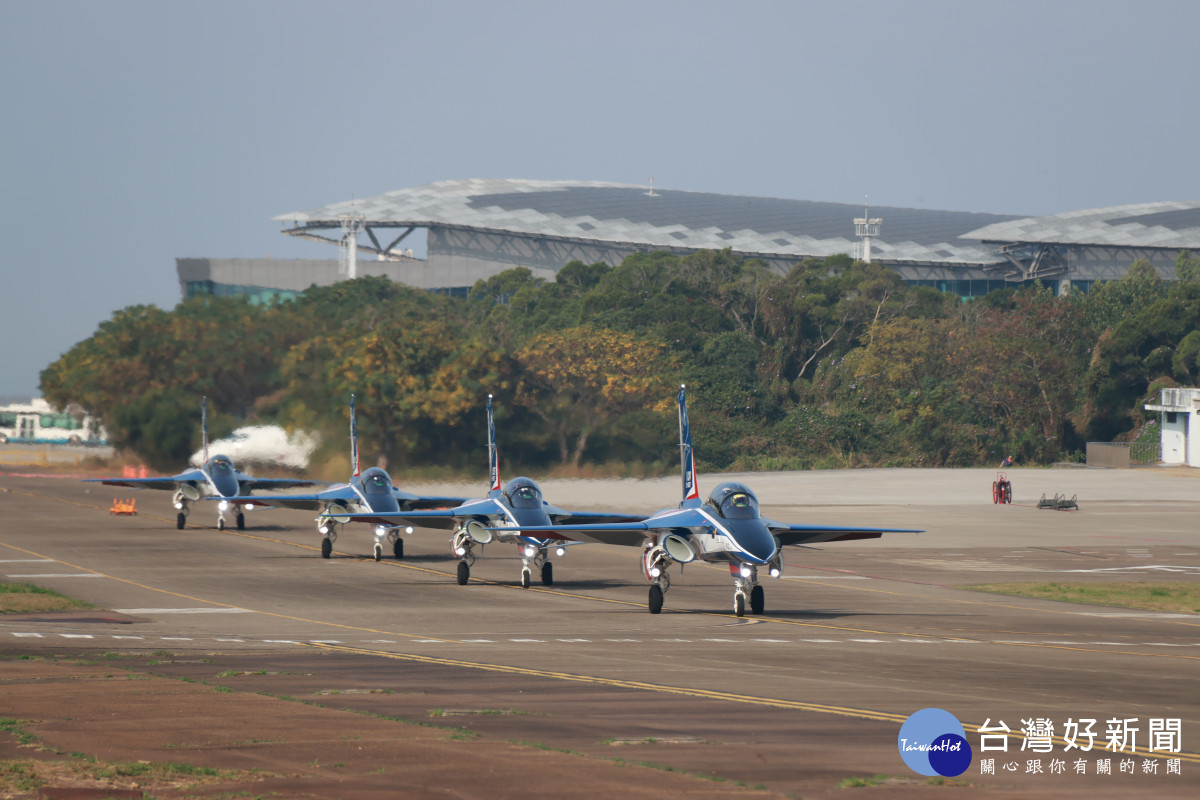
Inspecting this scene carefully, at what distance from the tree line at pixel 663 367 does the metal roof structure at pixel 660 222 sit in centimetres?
2768

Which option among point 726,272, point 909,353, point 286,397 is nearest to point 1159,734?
point 286,397

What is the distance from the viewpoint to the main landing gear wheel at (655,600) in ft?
110

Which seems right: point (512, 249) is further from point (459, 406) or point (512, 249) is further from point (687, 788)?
point (687, 788)

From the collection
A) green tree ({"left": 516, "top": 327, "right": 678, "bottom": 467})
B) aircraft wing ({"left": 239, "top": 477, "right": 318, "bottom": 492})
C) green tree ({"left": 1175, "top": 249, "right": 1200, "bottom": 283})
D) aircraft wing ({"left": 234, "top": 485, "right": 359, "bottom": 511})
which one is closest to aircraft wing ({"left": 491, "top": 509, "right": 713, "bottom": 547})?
aircraft wing ({"left": 234, "top": 485, "right": 359, "bottom": 511})

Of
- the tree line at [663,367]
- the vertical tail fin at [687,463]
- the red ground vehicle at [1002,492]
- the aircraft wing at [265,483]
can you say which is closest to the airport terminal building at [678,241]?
the tree line at [663,367]

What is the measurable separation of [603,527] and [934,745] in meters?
19.6

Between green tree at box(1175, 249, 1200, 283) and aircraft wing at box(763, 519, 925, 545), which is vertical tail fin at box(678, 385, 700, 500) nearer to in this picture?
aircraft wing at box(763, 519, 925, 545)

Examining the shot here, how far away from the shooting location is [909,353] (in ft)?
367

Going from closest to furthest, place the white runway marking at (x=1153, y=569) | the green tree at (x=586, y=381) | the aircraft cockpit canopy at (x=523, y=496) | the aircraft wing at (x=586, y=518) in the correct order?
the aircraft wing at (x=586, y=518), the aircraft cockpit canopy at (x=523, y=496), the white runway marking at (x=1153, y=569), the green tree at (x=586, y=381)

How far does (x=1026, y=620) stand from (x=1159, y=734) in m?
17.1

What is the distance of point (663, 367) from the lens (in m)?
102

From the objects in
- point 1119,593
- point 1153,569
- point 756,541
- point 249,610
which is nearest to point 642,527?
point 756,541

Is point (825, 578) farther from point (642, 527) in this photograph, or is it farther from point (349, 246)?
point (349, 246)

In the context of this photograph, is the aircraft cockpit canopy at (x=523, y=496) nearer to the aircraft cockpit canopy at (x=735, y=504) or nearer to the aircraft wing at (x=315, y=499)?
the aircraft cockpit canopy at (x=735, y=504)
